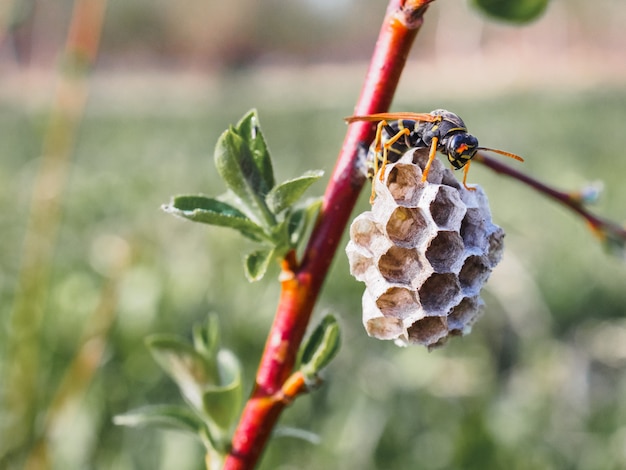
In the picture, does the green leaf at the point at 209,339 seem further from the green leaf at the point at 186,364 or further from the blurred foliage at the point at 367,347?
the blurred foliage at the point at 367,347

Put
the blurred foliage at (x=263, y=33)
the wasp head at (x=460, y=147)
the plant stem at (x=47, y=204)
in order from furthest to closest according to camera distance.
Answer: the blurred foliage at (x=263, y=33), the plant stem at (x=47, y=204), the wasp head at (x=460, y=147)

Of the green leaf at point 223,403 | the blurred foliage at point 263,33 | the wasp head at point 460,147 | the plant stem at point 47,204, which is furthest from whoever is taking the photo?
the blurred foliage at point 263,33

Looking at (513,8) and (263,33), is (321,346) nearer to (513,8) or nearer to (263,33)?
(513,8)

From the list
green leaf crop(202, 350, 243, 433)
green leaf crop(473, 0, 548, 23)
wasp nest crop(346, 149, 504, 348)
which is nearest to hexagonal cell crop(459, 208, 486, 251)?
wasp nest crop(346, 149, 504, 348)

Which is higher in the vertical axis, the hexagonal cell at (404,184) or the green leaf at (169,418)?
the hexagonal cell at (404,184)

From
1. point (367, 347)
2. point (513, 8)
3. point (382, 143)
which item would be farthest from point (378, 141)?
point (367, 347)

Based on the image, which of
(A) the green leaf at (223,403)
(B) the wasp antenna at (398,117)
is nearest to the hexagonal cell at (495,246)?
(B) the wasp antenna at (398,117)
